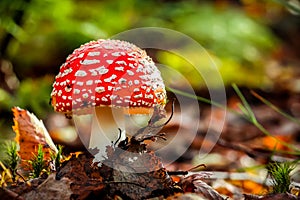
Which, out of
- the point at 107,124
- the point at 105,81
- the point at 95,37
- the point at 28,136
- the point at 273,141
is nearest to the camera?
the point at 105,81

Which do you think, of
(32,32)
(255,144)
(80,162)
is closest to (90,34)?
(32,32)

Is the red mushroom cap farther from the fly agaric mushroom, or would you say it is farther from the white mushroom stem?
the white mushroom stem

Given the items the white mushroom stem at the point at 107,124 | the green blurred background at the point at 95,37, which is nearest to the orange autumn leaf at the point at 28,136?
the white mushroom stem at the point at 107,124

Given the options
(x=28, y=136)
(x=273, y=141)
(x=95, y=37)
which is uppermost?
(x=95, y=37)

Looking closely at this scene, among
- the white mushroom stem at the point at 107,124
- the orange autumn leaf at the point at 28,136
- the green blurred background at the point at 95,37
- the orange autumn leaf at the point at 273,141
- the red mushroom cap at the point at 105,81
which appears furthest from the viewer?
the green blurred background at the point at 95,37

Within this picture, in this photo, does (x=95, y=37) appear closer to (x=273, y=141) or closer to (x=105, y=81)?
(x=273, y=141)

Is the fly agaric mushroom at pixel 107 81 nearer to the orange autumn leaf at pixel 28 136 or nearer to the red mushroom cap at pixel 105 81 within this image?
the red mushroom cap at pixel 105 81

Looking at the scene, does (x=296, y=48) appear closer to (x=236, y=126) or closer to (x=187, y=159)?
(x=236, y=126)

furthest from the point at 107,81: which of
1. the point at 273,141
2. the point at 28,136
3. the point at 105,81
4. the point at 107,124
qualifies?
the point at 273,141
